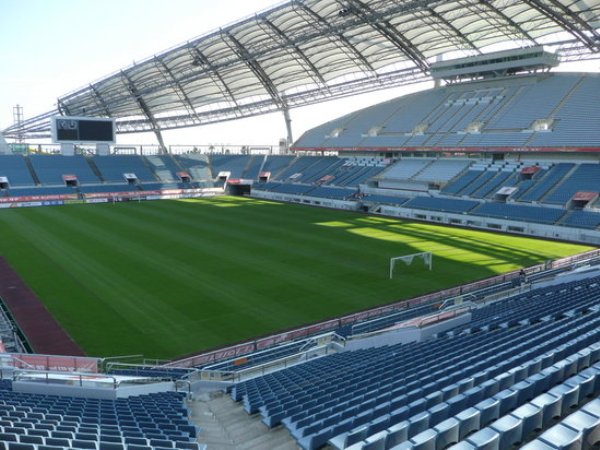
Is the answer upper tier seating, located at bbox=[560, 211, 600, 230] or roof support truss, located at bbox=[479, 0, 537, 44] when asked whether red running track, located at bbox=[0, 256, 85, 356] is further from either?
roof support truss, located at bbox=[479, 0, 537, 44]

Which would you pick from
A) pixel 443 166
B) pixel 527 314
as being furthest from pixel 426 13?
pixel 527 314

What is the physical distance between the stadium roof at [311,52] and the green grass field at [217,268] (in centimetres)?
1893

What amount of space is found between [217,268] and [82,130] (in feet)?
133

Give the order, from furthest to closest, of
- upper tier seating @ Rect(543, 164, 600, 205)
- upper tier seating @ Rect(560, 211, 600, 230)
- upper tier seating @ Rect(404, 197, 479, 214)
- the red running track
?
upper tier seating @ Rect(404, 197, 479, 214)
upper tier seating @ Rect(543, 164, 600, 205)
upper tier seating @ Rect(560, 211, 600, 230)
the red running track

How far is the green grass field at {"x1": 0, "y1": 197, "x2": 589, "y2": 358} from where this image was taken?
66.3ft

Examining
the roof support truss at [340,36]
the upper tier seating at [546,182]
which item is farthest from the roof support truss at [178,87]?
the upper tier seating at [546,182]

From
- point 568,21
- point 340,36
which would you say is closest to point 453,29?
point 568,21

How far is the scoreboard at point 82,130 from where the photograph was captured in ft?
192

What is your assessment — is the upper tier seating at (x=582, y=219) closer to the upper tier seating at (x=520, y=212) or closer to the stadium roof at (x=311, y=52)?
the upper tier seating at (x=520, y=212)

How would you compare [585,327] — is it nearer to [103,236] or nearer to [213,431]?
[213,431]

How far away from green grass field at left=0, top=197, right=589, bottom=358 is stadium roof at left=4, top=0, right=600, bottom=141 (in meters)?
18.9

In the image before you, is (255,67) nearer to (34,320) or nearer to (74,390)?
(34,320)

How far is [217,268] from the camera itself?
92.5 feet

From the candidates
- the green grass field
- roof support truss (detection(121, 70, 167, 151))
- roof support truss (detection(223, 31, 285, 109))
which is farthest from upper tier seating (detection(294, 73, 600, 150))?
roof support truss (detection(121, 70, 167, 151))
